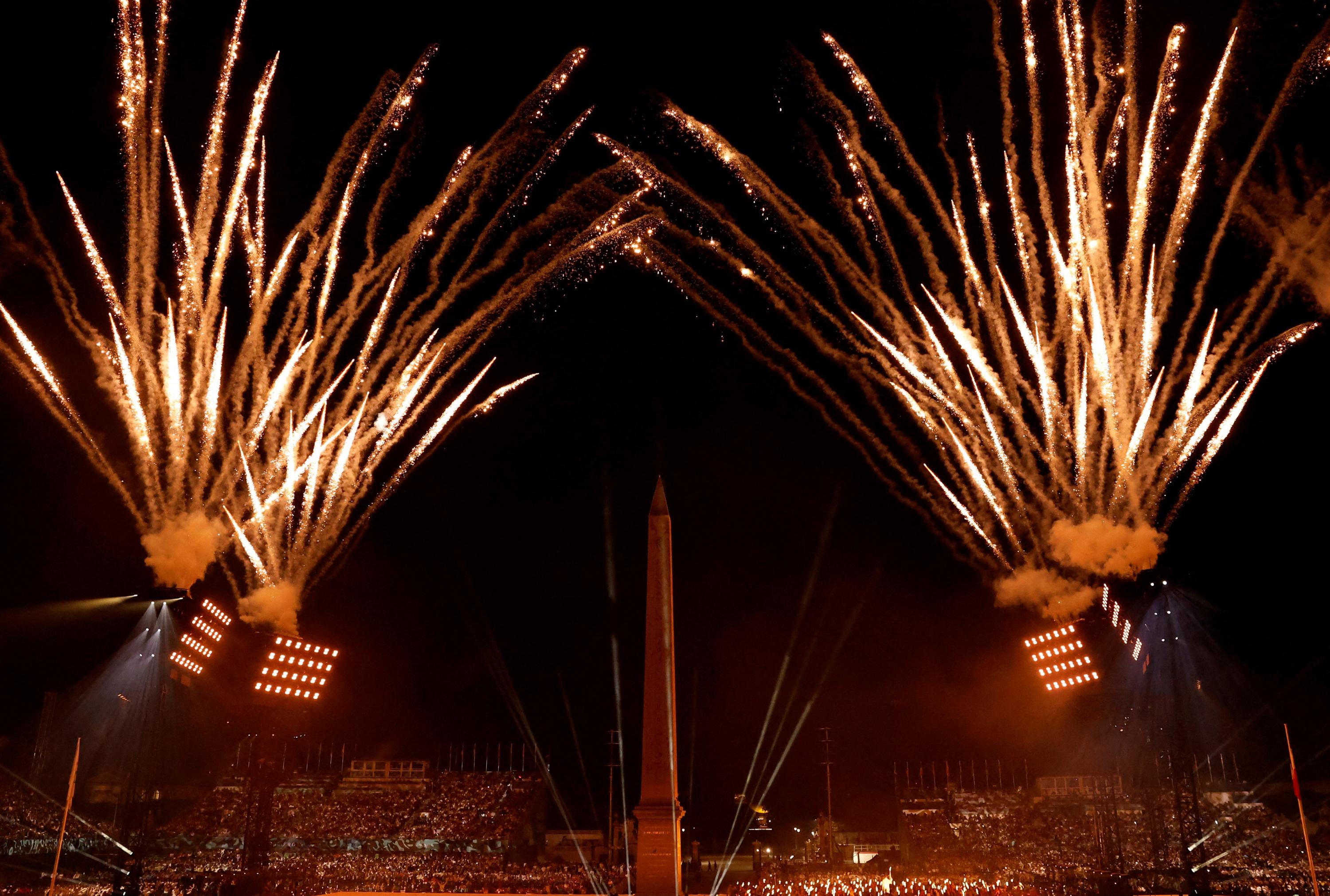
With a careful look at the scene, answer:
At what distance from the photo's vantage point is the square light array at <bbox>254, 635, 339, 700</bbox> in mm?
20109

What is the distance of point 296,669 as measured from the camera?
67.2ft

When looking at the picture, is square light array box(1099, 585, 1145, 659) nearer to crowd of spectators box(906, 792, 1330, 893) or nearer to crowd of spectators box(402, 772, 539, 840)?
crowd of spectators box(906, 792, 1330, 893)

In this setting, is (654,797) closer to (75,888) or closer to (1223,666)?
(75,888)

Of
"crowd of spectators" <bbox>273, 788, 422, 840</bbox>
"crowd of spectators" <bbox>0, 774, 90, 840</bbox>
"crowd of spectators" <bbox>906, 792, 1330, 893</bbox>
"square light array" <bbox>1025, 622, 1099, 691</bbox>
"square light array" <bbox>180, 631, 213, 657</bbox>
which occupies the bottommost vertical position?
"crowd of spectators" <bbox>906, 792, 1330, 893</bbox>

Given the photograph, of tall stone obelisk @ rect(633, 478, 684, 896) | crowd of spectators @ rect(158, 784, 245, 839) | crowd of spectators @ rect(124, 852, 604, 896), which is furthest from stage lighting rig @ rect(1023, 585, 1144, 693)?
crowd of spectators @ rect(158, 784, 245, 839)

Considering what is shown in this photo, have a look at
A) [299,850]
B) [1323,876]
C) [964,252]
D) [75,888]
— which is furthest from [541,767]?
[964,252]

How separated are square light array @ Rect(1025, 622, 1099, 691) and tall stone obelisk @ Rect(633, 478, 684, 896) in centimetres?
802

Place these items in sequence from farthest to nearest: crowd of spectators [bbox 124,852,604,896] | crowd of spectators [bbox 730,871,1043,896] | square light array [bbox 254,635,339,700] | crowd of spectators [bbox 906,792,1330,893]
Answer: crowd of spectators [bbox 906,792,1330,893] → crowd of spectators [bbox 124,852,604,896] → crowd of spectators [bbox 730,871,1043,896] → square light array [bbox 254,635,339,700]

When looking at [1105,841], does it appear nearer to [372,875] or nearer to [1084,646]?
[1084,646]

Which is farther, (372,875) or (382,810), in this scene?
(382,810)

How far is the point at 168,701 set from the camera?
3319 centimetres

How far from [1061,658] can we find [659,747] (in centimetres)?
876

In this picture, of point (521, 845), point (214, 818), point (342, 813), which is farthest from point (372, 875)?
point (214, 818)

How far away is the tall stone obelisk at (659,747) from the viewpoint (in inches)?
803
